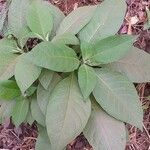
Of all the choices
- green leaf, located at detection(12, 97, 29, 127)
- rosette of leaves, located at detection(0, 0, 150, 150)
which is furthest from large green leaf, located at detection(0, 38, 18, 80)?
green leaf, located at detection(12, 97, 29, 127)

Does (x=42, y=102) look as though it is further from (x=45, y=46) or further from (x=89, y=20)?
(x=89, y=20)

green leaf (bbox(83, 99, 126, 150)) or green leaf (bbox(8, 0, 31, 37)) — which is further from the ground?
green leaf (bbox(8, 0, 31, 37))

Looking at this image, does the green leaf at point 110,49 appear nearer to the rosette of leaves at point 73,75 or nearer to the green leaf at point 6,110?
the rosette of leaves at point 73,75

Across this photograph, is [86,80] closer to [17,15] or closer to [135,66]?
[135,66]

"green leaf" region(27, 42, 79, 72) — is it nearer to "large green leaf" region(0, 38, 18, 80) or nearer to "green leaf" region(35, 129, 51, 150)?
"large green leaf" region(0, 38, 18, 80)

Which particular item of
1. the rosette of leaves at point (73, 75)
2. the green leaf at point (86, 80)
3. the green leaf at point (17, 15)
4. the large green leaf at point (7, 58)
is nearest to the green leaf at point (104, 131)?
the rosette of leaves at point (73, 75)

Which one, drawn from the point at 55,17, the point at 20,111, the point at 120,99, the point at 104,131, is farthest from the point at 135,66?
the point at 20,111

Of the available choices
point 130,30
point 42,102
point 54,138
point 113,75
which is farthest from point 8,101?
point 130,30
